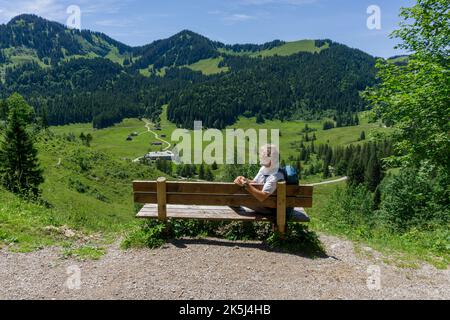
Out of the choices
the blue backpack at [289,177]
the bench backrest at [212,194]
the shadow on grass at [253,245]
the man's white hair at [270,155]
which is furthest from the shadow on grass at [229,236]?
the man's white hair at [270,155]

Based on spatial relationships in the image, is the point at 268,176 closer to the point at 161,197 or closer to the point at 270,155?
the point at 270,155

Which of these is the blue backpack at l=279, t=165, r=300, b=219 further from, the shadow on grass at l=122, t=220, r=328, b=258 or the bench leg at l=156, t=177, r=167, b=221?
the bench leg at l=156, t=177, r=167, b=221

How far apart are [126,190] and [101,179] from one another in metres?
5.99

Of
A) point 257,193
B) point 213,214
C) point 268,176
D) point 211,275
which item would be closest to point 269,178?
point 268,176

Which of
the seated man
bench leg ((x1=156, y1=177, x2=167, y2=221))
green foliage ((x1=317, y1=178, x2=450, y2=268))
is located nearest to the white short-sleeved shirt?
the seated man

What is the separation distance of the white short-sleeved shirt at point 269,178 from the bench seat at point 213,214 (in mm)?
966

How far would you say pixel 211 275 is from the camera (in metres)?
8.92

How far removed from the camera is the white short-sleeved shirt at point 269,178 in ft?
34.6

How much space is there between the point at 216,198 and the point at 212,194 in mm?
173

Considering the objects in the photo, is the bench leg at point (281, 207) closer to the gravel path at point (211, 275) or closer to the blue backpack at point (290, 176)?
the blue backpack at point (290, 176)

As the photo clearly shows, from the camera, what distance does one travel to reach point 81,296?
7.80 meters

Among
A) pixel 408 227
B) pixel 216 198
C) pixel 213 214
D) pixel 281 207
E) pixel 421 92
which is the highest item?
pixel 421 92

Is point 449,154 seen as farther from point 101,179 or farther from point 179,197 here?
point 101,179

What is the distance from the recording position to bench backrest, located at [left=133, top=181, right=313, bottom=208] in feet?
35.0
